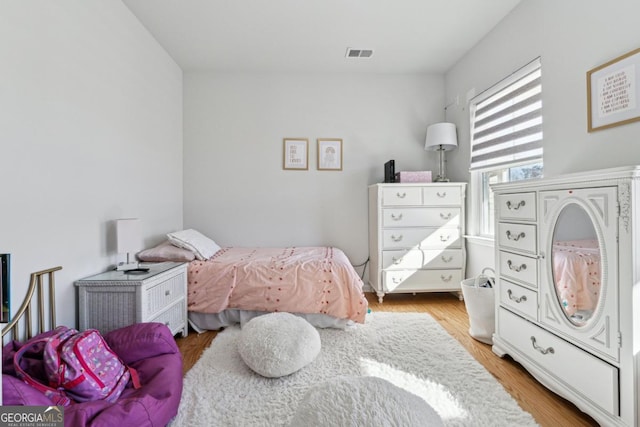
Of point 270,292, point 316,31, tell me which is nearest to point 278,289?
point 270,292

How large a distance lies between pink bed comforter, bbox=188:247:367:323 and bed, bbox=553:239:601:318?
1.32 m

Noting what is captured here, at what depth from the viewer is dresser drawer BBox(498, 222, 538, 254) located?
1783mm

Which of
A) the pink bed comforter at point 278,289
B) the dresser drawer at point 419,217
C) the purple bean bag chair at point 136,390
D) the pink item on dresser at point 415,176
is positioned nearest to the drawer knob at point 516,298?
the pink bed comforter at point 278,289

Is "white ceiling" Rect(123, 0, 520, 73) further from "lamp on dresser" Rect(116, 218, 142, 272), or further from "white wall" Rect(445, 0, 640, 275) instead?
"lamp on dresser" Rect(116, 218, 142, 272)

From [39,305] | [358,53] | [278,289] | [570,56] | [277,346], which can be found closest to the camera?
[39,305]

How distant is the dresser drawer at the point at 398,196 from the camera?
324cm

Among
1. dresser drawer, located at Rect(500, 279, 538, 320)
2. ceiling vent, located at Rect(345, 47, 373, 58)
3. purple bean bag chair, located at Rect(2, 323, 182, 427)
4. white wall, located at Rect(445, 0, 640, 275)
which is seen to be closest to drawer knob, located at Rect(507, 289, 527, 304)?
dresser drawer, located at Rect(500, 279, 538, 320)

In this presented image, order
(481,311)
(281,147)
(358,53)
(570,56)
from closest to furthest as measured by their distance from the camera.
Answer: (570,56)
(481,311)
(358,53)
(281,147)

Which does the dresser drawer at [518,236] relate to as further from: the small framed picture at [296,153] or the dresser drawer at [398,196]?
the small framed picture at [296,153]

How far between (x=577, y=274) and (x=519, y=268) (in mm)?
381

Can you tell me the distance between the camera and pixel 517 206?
1.91m

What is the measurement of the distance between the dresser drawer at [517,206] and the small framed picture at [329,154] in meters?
1.98

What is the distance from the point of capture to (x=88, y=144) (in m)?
2.04

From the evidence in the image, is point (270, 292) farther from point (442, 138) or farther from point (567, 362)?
point (442, 138)
